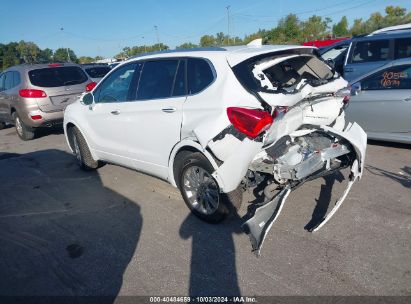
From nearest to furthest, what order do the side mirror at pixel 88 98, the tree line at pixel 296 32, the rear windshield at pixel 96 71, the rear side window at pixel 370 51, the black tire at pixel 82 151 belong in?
the side mirror at pixel 88 98, the black tire at pixel 82 151, the rear side window at pixel 370 51, the rear windshield at pixel 96 71, the tree line at pixel 296 32

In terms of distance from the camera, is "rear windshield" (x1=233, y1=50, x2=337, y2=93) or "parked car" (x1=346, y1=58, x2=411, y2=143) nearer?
"rear windshield" (x1=233, y1=50, x2=337, y2=93)

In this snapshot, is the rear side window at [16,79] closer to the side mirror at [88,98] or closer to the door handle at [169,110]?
the side mirror at [88,98]

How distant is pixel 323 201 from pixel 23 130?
7.90 meters

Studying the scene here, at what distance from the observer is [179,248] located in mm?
3445

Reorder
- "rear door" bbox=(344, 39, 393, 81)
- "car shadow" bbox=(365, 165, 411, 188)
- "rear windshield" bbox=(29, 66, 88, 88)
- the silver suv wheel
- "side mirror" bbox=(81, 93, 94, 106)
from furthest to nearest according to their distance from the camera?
"rear windshield" bbox=(29, 66, 88, 88) < "rear door" bbox=(344, 39, 393, 81) < "side mirror" bbox=(81, 93, 94, 106) < "car shadow" bbox=(365, 165, 411, 188) < the silver suv wheel

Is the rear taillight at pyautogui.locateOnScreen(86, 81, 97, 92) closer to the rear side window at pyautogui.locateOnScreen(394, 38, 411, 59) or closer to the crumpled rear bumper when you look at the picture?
the crumpled rear bumper

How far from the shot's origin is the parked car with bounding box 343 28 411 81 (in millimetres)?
7477

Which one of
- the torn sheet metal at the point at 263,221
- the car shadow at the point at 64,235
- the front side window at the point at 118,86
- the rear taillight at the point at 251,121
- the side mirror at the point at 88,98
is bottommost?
the car shadow at the point at 64,235

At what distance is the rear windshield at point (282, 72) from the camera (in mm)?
3244

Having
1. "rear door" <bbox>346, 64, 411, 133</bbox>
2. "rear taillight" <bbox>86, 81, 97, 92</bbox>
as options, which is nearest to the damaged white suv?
"rear door" <bbox>346, 64, 411, 133</bbox>

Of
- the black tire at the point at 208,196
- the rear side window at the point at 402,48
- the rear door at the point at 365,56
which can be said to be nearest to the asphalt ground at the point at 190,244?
the black tire at the point at 208,196

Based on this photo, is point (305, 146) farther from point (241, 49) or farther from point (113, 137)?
point (113, 137)

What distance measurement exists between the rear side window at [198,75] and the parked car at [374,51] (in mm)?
4999

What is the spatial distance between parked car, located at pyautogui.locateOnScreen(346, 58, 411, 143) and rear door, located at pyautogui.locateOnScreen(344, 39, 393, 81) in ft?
5.85
